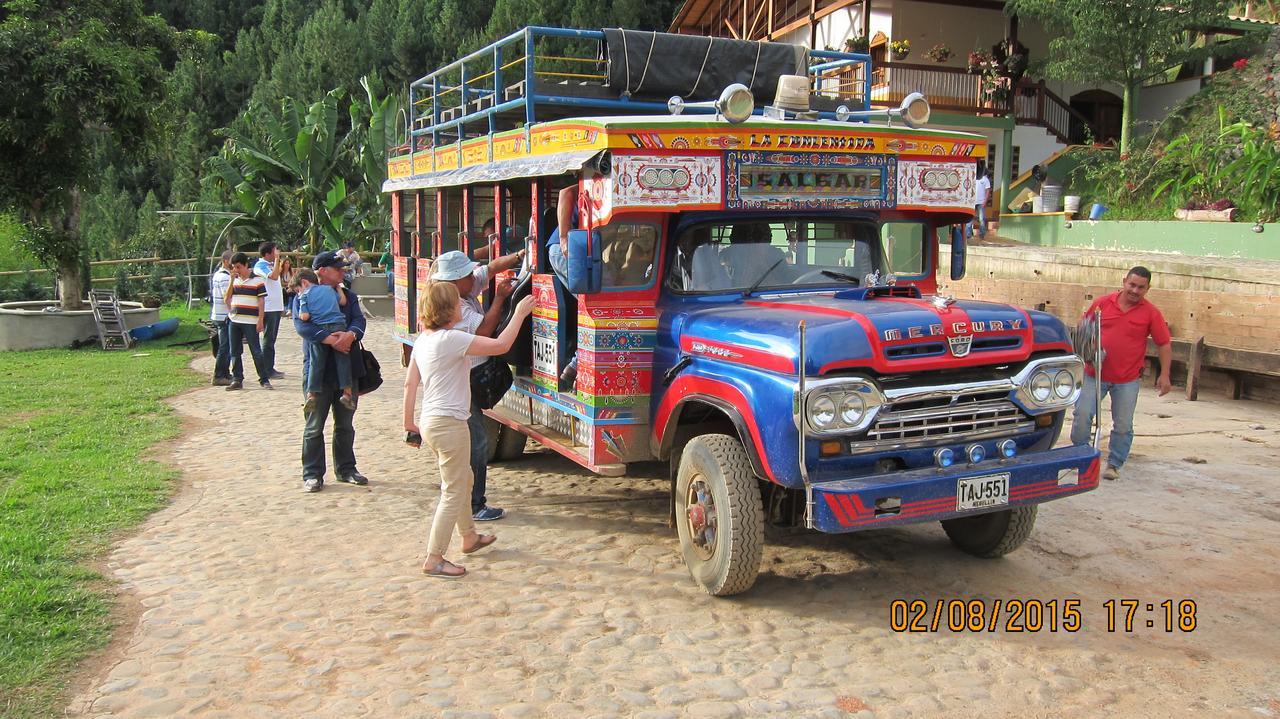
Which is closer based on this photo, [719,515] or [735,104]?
[719,515]

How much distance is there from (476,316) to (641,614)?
A: 7.93ft

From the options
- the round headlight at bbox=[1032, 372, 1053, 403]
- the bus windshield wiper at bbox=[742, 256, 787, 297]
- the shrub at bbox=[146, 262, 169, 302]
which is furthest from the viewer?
the shrub at bbox=[146, 262, 169, 302]

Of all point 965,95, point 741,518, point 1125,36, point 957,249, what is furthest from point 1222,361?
point 965,95

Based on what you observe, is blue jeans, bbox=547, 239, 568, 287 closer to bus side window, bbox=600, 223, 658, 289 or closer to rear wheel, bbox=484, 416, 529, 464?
bus side window, bbox=600, 223, 658, 289

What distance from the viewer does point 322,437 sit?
7523mm

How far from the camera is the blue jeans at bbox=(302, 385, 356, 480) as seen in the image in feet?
24.8

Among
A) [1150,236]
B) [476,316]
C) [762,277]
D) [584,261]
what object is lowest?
[476,316]

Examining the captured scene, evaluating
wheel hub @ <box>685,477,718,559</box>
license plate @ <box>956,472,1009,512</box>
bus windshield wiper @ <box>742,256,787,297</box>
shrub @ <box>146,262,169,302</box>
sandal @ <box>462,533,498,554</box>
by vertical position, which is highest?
bus windshield wiper @ <box>742,256,787,297</box>

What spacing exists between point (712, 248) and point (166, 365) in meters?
10.8

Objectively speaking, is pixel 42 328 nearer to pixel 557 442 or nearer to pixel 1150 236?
pixel 557 442

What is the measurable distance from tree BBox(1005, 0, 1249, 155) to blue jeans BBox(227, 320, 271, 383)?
53.7ft

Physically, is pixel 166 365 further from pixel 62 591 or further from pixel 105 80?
pixel 62 591
